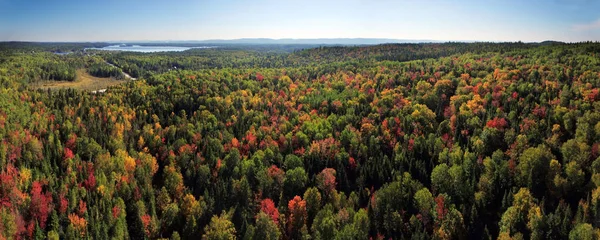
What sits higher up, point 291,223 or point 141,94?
point 141,94

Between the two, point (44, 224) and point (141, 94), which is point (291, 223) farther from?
point (141, 94)

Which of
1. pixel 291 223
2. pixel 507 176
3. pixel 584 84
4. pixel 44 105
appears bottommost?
pixel 291 223

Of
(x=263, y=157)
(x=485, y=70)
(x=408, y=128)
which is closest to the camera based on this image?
(x=263, y=157)

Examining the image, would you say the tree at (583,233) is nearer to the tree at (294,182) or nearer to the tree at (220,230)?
the tree at (294,182)

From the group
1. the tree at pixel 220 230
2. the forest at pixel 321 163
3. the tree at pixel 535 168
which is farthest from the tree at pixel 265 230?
the tree at pixel 535 168

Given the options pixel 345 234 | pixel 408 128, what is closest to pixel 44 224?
pixel 345 234

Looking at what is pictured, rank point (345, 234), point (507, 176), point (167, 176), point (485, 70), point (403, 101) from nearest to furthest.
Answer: point (345, 234), point (507, 176), point (167, 176), point (403, 101), point (485, 70)

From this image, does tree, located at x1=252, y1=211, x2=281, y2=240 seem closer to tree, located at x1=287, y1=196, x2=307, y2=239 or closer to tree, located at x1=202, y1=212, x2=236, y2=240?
tree, located at x1=202, y1=212, x2=236, y2=240

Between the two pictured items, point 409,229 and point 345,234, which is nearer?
point 345,234
